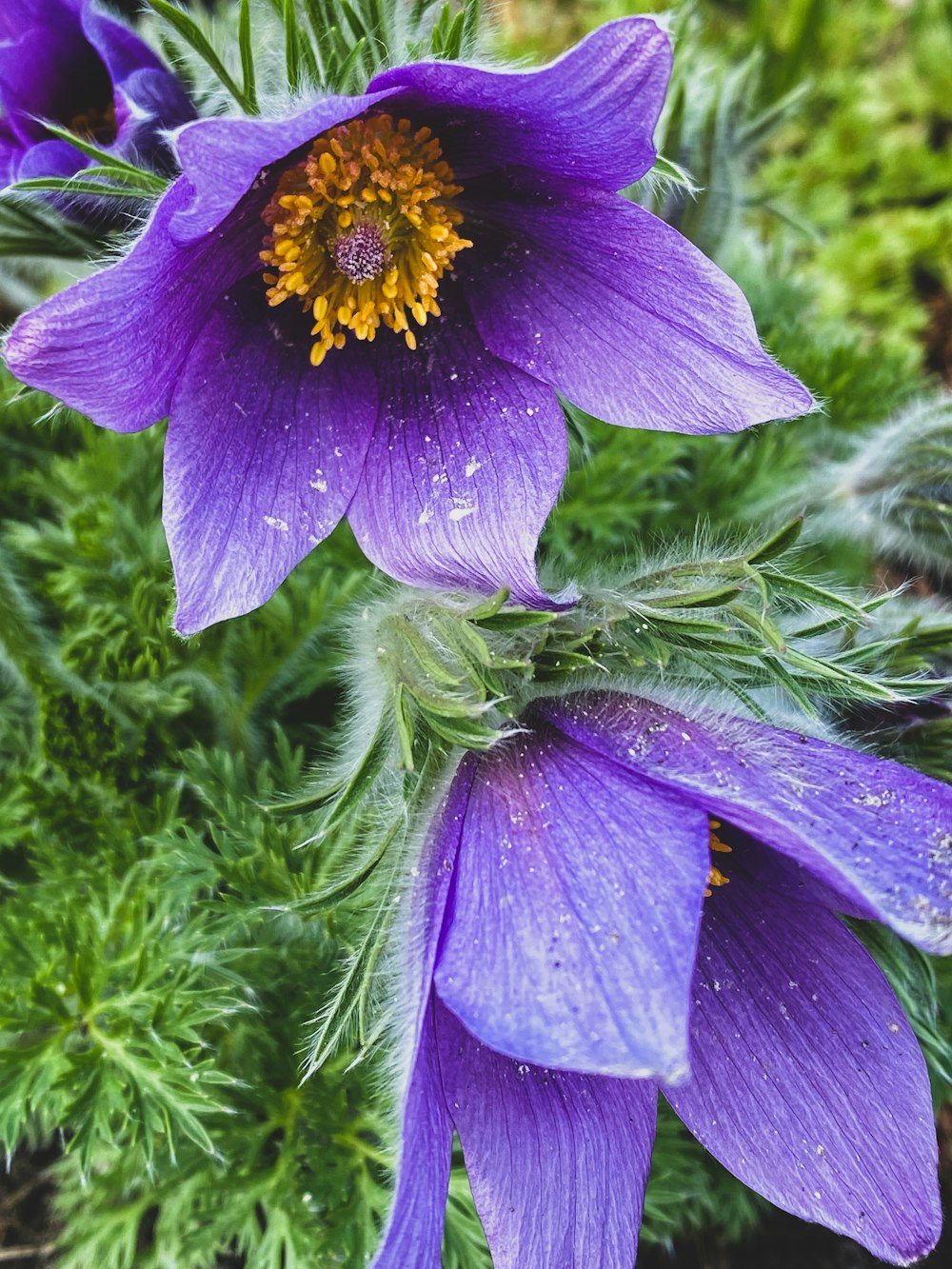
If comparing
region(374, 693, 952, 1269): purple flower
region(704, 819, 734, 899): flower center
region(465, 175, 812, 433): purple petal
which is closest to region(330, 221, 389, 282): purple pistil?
region(465, 175, 812, 433): purple petal

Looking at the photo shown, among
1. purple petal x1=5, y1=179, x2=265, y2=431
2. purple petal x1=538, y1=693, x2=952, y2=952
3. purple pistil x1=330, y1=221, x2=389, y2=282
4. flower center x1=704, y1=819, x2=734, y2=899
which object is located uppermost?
purple petal x1=5, y1=179, x2=265, y2=431

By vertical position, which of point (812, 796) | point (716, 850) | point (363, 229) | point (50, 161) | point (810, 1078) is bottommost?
point (810, 1078)

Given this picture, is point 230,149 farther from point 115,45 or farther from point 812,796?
point 812,796

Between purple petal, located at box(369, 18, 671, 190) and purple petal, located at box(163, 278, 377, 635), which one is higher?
purple petal, located at box(369, 18, 671, 190)

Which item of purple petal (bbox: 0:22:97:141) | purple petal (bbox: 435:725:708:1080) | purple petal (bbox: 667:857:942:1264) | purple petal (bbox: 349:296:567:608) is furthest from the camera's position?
purple petal (bbox: 0:22:97:141)

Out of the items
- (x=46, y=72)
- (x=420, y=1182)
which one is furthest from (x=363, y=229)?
(x=420, y=1182)

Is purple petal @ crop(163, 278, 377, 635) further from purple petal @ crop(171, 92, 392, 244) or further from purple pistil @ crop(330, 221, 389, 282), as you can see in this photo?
purple petal @ crop(171, 92, 392, 244)

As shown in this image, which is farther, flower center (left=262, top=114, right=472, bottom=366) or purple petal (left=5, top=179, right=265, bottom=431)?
flower center (left=262, top=114, right=472, bottom=366)
